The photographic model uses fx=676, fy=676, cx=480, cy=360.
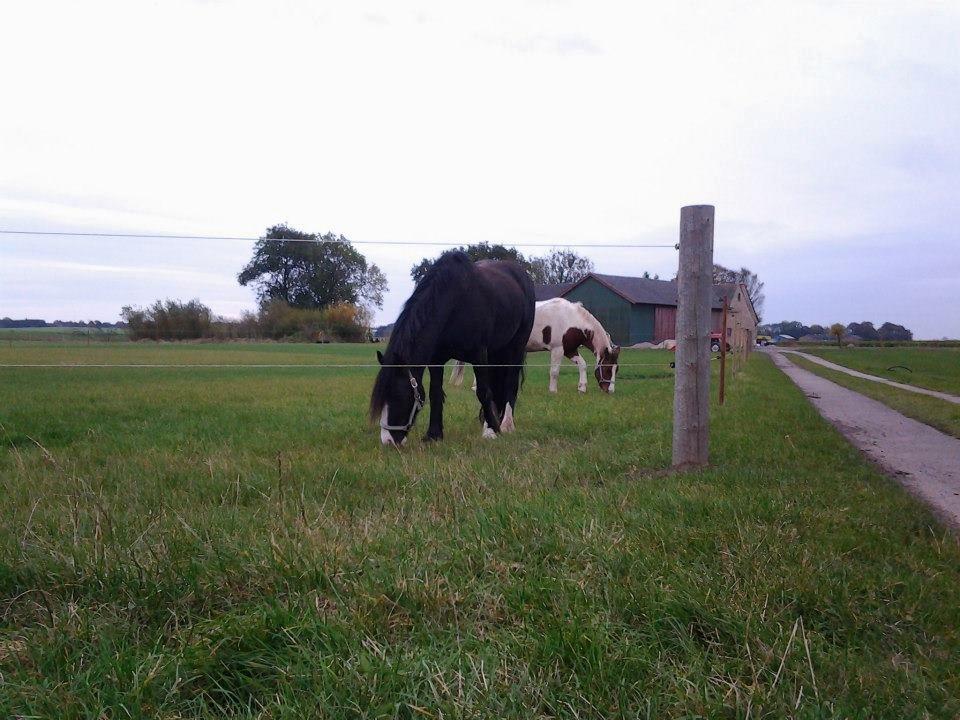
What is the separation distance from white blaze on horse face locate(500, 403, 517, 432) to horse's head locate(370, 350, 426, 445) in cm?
189

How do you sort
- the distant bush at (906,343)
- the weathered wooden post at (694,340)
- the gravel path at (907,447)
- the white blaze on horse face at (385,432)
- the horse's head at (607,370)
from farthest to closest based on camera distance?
the distant bush at (906,343) < the horse's head at (607,370) < the white blaze on horse face at (385,432) < the weathered wooden post at (694,340) < the gravel path at (907,447)

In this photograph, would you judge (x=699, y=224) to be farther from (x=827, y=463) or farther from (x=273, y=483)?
(x=273, y=483)

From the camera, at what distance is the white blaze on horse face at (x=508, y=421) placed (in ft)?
26.2

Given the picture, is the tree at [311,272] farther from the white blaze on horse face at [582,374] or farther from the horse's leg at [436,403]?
the white blaze on horse face at [582,374]

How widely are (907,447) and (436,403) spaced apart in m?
4.73

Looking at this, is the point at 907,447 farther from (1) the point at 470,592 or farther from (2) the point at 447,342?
(1) the point at 470,592

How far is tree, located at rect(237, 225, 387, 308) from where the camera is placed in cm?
650

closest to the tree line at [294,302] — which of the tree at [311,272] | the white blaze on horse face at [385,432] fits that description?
the tree at [311,272]

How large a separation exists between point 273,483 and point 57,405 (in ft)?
19.9

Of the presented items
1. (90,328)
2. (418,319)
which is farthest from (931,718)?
(90,328)

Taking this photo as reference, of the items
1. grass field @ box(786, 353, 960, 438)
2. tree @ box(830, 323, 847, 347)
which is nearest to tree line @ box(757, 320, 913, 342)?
tree @ box(830, 323, 847, 347)

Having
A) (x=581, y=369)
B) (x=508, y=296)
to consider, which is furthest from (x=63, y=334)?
(x=581, y=369)

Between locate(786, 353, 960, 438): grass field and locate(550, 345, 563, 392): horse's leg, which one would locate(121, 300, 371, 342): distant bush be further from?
locate(786, 353, 960, 438): grass field

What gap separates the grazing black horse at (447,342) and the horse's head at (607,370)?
444 cm
